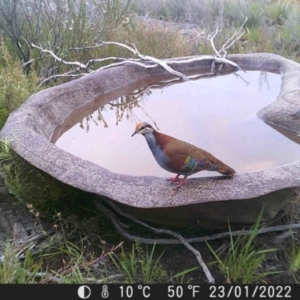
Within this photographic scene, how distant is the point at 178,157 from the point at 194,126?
1.03 metres

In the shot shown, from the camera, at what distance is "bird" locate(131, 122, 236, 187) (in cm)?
180

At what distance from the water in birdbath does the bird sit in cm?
31

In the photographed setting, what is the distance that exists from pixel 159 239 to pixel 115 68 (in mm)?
1862

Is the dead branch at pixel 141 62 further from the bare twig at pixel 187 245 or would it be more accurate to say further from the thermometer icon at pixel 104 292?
the thermometer icon at pixel 104 292

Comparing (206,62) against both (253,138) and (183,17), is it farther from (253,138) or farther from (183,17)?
(183,17)

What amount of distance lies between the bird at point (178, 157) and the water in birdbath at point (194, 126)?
12.2 inches

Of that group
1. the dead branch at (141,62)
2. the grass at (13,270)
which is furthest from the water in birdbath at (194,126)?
the grass at (13,270)

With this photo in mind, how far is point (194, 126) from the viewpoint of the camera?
2.79 meters

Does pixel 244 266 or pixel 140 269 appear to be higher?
pixel 244 266

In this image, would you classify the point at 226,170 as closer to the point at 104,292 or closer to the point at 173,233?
the point at 173,233

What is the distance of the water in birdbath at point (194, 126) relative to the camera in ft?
7.73

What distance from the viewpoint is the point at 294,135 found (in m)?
2.73

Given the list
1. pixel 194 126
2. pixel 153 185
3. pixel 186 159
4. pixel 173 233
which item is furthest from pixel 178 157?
pixel 194 126

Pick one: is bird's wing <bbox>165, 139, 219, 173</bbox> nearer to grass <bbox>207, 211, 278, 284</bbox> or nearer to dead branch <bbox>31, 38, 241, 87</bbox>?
grass <bbox>207, 211, 278, 284</bbox>
